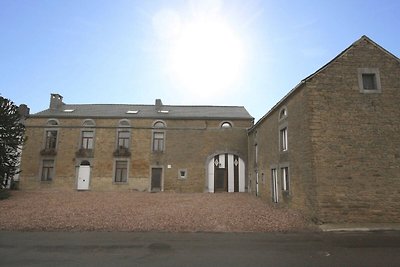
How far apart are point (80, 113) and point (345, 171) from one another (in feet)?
76.1

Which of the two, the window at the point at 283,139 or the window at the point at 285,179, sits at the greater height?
the window at the point at 283,139

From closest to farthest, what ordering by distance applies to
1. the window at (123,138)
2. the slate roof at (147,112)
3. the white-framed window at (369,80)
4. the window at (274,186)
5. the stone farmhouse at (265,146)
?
the stone farmhouse at (265,146)
the white-framed window at (369,80)
the window at (274,186)
the window at (123,138)
the slate roof at (147,112)

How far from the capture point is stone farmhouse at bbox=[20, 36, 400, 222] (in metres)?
10.8

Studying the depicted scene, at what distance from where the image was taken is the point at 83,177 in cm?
2344

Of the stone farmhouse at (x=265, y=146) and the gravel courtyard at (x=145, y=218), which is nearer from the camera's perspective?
the gravel courtyard at (x=145, y=218)

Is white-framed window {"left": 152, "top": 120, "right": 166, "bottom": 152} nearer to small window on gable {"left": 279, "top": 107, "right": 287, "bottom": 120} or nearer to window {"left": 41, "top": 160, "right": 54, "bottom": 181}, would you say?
window {"left": 41, "top": 160, "right": 54, "bottom": 181}

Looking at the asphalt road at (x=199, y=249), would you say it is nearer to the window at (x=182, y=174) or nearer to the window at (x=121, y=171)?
the window at (x=182, y=174)

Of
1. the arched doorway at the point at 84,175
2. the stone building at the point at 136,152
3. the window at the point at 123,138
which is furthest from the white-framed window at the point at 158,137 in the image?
the arched doorway at the point at 84,175

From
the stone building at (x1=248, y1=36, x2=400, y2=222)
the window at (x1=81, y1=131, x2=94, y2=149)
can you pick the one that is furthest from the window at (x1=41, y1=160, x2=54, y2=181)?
the stone building at (x1=248, y1=36, x2=400, y2=222)

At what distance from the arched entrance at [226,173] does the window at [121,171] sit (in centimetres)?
765

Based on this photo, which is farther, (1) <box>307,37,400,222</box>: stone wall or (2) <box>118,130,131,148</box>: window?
(2) <box>118,130,131,148</box>: window

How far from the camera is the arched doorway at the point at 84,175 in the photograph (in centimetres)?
2330

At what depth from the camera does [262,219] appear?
11.3 metres

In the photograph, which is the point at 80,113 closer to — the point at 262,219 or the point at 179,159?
the point at 179,159
